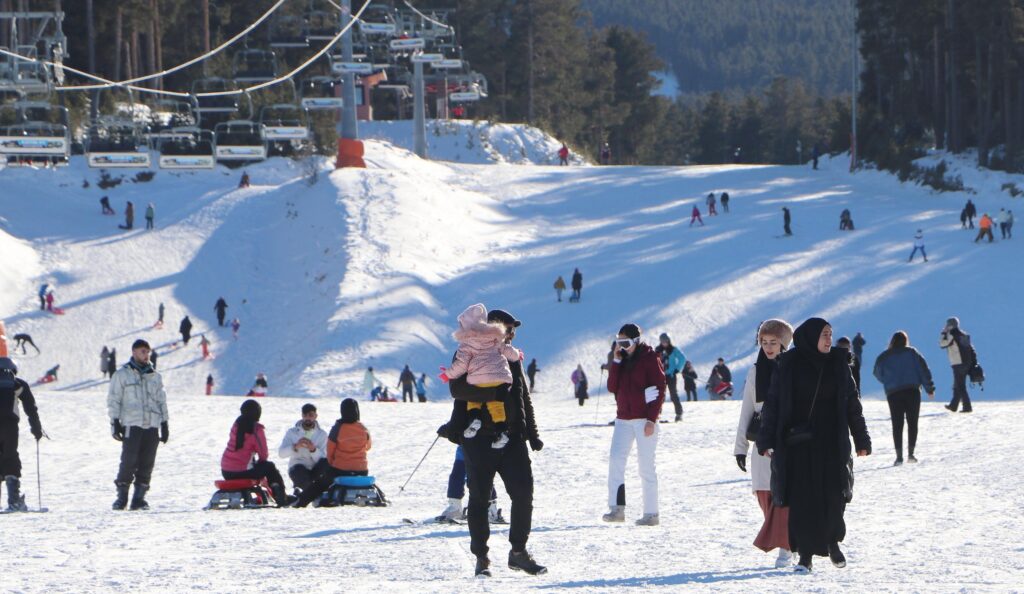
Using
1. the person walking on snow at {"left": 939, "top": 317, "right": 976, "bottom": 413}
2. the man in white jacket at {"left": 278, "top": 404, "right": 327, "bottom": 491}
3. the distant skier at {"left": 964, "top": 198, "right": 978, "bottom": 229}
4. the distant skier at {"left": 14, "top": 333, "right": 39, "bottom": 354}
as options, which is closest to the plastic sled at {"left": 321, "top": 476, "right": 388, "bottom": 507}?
the man in white jacket at {"left": 278, "top": 404, "right": 327, "bottom": 491}

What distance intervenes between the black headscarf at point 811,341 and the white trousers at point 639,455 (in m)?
2.80

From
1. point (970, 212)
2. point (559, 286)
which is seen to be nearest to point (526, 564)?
point (559, 286)

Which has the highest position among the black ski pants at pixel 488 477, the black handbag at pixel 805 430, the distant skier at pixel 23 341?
the black handbag at pixel 805 430

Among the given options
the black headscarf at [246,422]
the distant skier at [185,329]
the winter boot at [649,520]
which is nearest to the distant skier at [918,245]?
the distant skier at [185,329]

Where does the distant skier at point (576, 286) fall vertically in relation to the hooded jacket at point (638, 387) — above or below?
below

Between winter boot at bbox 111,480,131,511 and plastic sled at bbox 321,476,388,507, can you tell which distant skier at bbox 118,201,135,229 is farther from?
plastic sled at bbox 321,476,388,507

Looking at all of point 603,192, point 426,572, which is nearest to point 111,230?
point 603,192

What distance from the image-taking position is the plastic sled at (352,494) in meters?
12.1

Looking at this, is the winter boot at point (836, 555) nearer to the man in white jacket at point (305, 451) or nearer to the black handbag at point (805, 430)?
the black handbag at point (805, 430)

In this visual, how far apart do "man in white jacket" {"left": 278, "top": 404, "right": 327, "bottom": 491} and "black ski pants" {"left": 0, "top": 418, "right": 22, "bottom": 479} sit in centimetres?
208

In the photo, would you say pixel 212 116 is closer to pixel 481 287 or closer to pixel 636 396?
pixel 481 287

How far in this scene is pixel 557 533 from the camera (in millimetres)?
9789

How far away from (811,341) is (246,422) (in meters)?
6.09

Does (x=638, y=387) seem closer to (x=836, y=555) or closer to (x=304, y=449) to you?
(x=836, y=555)
